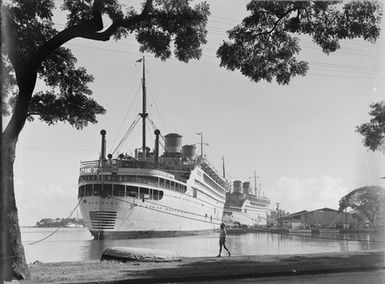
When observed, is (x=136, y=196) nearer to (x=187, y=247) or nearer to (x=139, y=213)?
(x=139, y=213)

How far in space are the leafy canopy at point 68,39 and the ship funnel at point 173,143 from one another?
6831 cm

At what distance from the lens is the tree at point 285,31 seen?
12.3 metres

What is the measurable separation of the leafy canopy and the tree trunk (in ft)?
4.07

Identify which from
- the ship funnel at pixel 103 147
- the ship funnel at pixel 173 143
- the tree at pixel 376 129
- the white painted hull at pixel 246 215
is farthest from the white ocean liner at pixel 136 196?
the white painted hull at pixel 246 215

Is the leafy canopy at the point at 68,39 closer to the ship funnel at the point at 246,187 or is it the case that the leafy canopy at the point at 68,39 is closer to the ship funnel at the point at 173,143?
the ship funnel at the point at 173,143

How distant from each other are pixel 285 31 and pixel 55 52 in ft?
21.6

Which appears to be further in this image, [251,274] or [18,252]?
[251,274]

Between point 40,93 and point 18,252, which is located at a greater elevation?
point 40,93

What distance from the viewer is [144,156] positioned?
69312 millimetres

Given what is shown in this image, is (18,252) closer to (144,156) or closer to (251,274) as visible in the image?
(251,274)

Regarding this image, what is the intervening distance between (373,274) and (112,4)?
9.88 metres

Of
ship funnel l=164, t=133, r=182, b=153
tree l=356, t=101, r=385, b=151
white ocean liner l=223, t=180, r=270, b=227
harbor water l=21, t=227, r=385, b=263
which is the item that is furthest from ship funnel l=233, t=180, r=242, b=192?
tree l=356, t=101, r=385, b=151

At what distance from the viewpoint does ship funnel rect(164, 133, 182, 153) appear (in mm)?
82938

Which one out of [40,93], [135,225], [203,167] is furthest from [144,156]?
[40,93]
